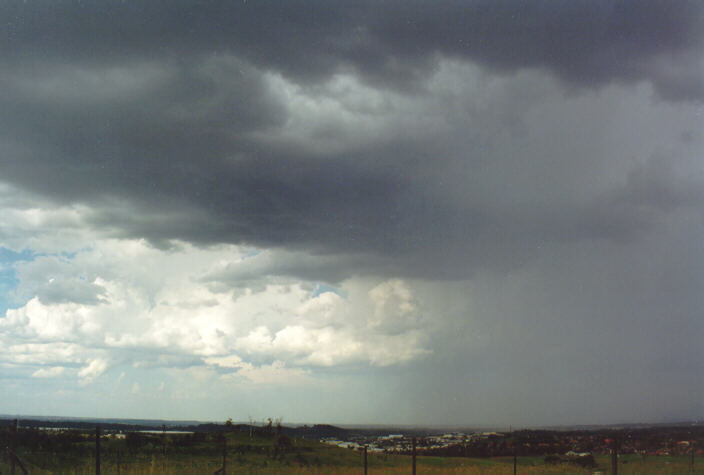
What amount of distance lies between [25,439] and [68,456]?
11.6 m

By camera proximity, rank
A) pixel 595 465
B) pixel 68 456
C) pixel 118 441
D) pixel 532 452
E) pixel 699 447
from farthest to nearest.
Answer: pixel 532 452, pixel 699 447, pixel 595 465, pixel 118 441, pixel 68 456

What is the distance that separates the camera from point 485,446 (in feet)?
317

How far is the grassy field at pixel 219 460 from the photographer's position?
38500 mm

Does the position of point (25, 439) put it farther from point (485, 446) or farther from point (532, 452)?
point (485, 446)

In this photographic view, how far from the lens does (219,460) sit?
45812mm

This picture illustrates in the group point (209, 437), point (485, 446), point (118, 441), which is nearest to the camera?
point (118, 441)

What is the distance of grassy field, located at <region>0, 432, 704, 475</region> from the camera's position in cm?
3850

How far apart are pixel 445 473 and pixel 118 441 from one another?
938 inches

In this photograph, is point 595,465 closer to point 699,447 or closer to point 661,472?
point 661,472

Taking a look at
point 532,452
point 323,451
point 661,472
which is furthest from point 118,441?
point 532,452

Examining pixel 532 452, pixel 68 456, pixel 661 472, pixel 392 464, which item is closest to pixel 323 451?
pixel 392 464

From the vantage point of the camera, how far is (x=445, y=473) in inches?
1676

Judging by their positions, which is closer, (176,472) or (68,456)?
(176,472)

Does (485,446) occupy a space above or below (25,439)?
below
